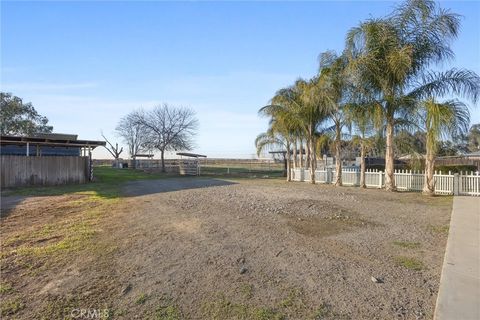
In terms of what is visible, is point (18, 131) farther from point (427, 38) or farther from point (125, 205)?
point (427, 38)

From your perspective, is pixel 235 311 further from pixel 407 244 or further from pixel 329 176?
pixel 329 176

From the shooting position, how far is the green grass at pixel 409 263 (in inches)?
197

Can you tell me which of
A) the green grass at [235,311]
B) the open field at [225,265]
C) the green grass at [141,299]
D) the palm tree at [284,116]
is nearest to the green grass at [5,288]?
the open field at [225,265]

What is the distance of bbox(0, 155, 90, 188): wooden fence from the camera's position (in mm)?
19250

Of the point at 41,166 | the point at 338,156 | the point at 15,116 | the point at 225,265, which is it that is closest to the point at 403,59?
the point at 338,156

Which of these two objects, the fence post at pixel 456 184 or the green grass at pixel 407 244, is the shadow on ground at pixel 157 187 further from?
the fence post at pixel 456 184

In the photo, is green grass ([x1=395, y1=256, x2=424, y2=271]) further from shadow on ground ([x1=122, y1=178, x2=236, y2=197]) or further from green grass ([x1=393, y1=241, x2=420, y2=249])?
shadow on ground ([x1=122, y1=178, x2=236, y2=197])

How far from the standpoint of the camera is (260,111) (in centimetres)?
2623

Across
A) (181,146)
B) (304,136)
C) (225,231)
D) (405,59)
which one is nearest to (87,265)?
(225,231)

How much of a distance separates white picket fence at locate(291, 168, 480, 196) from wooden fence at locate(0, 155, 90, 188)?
15465mm

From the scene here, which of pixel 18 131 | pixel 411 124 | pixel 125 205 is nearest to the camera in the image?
pixel 125 205

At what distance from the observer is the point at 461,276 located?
4.59 meters

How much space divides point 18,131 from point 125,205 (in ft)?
121

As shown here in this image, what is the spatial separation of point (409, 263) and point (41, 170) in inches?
810
